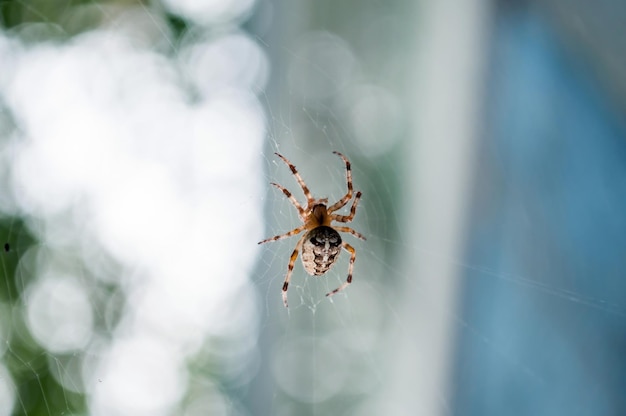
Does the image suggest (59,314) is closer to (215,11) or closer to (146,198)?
(146,198)

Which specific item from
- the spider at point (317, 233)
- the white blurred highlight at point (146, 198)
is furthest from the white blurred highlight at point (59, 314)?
the spider at point (317, 233)

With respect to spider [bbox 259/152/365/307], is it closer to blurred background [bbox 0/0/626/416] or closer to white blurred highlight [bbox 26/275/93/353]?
blurred background [bbox 0/0/626/416]

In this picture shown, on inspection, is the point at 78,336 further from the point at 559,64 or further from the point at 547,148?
the point at 559,64

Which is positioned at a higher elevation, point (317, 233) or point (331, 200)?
point (331, 200)

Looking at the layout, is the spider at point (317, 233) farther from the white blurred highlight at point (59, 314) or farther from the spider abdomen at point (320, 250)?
the white blurred highlight at point (59, 314)

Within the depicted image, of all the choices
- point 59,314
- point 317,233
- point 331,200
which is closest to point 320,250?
point 317,233

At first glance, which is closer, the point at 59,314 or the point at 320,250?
the point at 320,250
